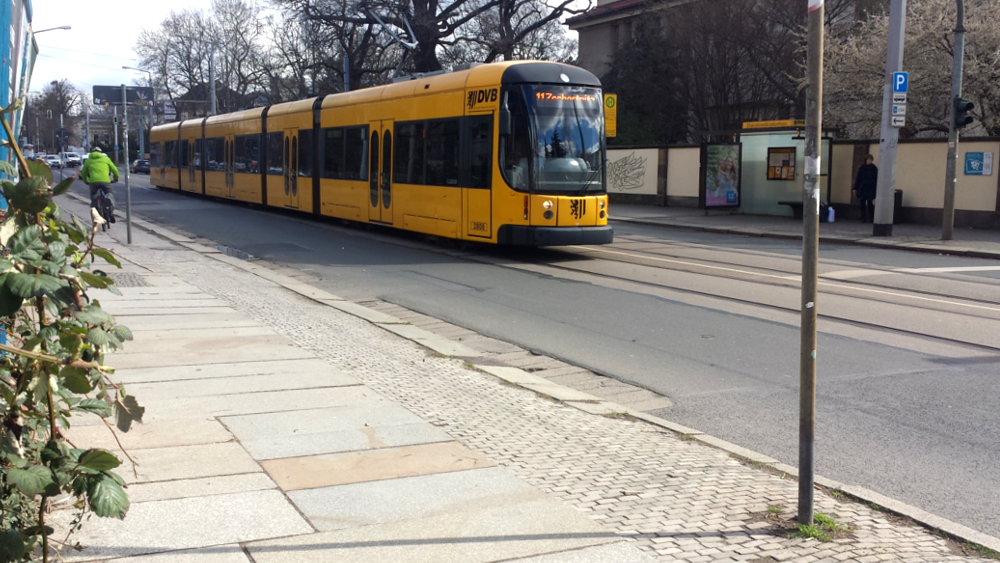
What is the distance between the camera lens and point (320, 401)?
6.65 metres

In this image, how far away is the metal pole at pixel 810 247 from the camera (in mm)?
4262

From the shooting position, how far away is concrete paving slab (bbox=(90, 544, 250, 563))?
12.6 ft

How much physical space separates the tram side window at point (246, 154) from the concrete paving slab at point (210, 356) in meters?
20.9

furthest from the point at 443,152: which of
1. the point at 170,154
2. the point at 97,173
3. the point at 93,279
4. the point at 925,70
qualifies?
the point at 170,154

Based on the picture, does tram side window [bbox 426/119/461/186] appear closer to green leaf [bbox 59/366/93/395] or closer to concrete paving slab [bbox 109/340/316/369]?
concrete paving slab [bbox 109/340/316/369]

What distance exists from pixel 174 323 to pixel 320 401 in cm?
370

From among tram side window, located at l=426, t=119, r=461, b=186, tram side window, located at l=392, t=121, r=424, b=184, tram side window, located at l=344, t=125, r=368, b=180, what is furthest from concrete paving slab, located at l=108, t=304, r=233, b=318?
tram side window, located at l=344, t=125, r=368, b=180

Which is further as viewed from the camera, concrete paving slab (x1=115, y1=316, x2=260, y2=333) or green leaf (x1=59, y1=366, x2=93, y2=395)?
concrete paving slab (x1=115, y1=316, x2=260, y2=333)

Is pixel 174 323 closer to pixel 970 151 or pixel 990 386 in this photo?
pixel 990 386

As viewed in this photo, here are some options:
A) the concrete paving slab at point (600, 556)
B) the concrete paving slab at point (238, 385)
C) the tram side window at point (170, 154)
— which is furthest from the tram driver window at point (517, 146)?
the tram side window at point (170, 154)

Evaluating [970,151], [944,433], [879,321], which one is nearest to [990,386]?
[944,433]

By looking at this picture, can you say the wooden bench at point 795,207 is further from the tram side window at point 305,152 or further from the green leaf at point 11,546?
the green leaf at point 11,546

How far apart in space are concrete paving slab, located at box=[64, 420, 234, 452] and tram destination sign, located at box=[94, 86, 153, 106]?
13.5 meters

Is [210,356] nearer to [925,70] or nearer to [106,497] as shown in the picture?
[106,497]
